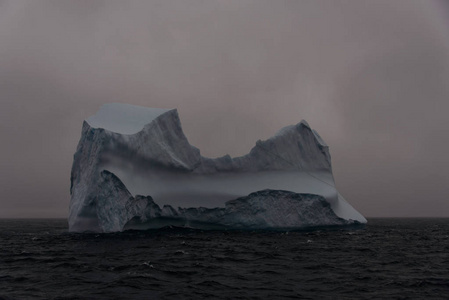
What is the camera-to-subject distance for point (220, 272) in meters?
10.2

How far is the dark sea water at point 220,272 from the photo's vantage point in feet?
26.7

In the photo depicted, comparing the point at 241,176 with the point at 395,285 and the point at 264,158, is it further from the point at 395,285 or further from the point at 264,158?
the point at 395,285

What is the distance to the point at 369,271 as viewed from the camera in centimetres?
1049

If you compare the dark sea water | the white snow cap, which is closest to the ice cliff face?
the white snow cap

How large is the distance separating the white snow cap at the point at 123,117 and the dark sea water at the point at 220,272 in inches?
285

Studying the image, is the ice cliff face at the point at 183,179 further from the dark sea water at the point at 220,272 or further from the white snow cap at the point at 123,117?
the dark sea water at the point at 220,272

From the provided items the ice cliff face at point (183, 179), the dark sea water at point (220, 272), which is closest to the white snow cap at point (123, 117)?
the ice cliff face at point (183, 179)

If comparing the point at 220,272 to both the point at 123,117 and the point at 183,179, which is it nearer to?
the point at 183,179

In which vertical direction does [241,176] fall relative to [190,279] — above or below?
above

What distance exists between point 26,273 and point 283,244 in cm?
996

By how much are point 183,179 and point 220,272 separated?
41.2ft

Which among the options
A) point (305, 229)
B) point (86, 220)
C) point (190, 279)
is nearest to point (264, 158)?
point (305, 229)

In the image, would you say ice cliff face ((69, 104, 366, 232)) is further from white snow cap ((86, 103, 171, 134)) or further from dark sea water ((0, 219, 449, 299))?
dark sea water ((0, 219, 449, 299))

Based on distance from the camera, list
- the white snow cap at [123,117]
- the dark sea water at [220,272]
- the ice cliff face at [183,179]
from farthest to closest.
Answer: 1. the white snow cap at [123,117]
2. the ice cliff face at [183,179]
3. the dark sea water at [220,272]
